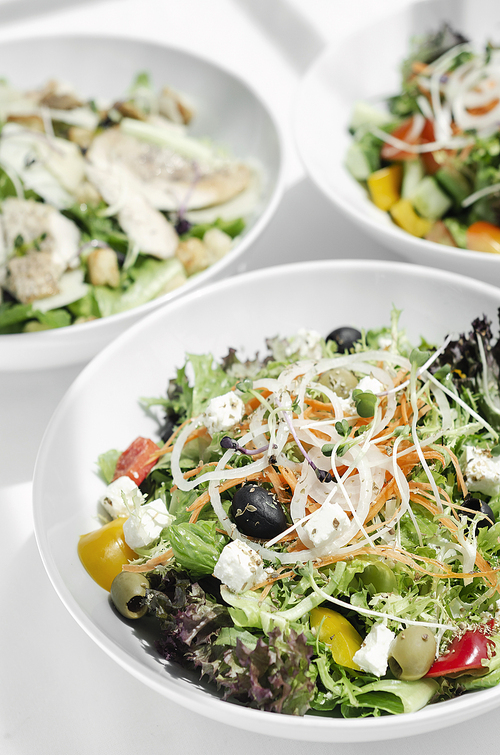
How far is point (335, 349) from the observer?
6.87 feet

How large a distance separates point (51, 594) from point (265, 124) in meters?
2.42

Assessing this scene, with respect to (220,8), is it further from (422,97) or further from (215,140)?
(422,97)

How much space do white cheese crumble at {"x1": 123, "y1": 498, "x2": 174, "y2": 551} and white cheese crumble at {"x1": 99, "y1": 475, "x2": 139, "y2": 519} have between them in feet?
0.29

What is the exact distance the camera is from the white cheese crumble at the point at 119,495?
178 cm

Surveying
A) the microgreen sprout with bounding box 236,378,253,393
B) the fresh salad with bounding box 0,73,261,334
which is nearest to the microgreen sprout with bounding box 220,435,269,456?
the microgreen sprout with bounding box 236,378,253,393

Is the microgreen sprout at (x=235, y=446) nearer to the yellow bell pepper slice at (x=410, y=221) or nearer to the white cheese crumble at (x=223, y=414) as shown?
the white cheese crumble at (x=223, y=414)

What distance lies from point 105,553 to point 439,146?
7.95ft

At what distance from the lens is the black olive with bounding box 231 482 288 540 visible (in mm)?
1561

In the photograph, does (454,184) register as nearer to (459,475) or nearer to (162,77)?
(459,475)

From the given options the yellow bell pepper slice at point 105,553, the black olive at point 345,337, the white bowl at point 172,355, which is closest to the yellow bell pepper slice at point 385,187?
the white bowl at point 172,355

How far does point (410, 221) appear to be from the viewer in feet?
9.55

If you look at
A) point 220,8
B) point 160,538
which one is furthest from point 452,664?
point 220,8

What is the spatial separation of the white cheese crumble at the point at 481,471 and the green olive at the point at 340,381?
0.37 meters

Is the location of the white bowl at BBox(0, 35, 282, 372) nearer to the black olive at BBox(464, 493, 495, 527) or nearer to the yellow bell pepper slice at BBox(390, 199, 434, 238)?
the yellow bell pepper slice at BBox(390, 199, 434, 238)
